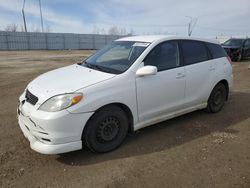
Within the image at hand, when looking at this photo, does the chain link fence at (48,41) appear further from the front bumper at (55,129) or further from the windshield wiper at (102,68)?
the front bumper at (55,129)

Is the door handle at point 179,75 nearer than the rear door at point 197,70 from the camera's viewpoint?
Yes

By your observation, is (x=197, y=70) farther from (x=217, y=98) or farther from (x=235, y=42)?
(x=235, y=42)

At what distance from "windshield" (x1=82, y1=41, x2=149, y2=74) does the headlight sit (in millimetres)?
823

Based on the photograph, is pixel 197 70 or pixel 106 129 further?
pixel 197 70

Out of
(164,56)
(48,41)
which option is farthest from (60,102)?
(48,41)

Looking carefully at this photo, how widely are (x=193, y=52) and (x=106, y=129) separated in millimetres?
2386

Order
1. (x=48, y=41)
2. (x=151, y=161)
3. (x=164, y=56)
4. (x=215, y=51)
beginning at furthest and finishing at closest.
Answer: (x=48, y=41), (x=215, y=51), (x=164, y=56), (x=151, y=161)

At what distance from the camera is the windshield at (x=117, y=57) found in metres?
3.98

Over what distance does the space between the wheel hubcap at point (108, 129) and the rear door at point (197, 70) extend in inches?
64.0

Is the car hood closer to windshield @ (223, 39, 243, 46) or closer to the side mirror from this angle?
the side mirror

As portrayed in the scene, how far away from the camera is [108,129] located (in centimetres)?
369

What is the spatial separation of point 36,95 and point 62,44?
42.0 meters

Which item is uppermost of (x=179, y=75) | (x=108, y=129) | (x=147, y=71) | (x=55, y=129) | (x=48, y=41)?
(x=48, y=41)

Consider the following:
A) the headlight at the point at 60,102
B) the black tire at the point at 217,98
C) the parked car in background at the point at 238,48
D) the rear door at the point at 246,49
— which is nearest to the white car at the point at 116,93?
the headlight at the point at 60,102
